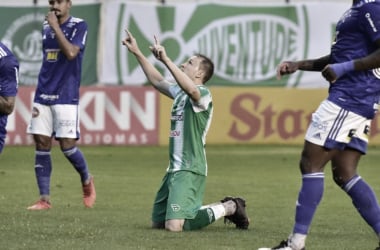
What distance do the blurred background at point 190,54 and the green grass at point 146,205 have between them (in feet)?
3.58

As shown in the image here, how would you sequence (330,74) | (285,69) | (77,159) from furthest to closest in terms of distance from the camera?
(77,159) < (285,69) < (330,74)

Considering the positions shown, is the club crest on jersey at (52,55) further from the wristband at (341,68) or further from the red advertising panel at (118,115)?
the red advertising panel at (118,115)

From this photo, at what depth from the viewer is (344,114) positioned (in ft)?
27.3

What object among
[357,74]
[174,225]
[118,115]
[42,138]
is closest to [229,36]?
[118,115]

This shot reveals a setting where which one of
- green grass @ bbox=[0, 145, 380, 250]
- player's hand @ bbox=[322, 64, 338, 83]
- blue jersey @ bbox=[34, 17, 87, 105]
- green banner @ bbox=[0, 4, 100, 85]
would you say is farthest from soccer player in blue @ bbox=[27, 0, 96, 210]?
green banner @ bbox=[0, 4, 100, 85]

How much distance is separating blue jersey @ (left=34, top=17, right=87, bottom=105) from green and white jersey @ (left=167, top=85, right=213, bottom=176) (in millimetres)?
2038

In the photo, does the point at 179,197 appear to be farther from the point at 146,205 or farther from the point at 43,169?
Answer: the point at 146,205

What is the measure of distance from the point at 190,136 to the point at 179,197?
1.79 feet

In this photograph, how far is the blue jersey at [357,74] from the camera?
27.4ft

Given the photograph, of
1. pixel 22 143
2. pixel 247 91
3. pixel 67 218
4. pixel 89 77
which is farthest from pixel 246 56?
pixel 67 218

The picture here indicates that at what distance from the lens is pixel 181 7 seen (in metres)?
22.6

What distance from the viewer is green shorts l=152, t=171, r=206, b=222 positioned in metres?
9.79

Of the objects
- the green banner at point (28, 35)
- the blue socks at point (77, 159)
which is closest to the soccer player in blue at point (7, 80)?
the blue socks at point (77, 159)

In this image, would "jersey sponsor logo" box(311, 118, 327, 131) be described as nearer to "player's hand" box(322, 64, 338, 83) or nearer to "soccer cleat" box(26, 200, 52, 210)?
"player's hand" box(322, 64, 338, 83)
